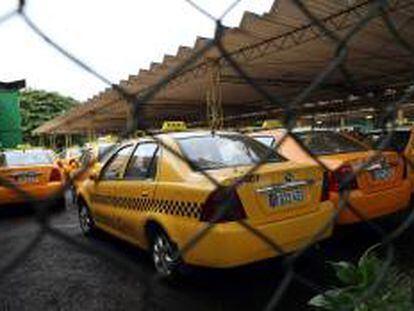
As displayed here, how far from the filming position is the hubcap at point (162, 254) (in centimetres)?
503

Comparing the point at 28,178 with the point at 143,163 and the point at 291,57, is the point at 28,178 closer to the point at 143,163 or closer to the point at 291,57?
the point at 143,163

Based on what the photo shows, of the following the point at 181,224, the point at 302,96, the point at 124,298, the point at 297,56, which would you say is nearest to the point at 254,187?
the point at 181,224

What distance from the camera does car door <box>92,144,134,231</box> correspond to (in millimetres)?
6141

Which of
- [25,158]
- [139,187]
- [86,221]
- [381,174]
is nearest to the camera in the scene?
[139,187]

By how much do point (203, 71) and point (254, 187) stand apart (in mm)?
12366

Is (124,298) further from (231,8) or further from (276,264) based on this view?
(231,8)

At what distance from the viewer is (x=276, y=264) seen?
5.43 meters

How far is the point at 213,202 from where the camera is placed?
4375 millimetres

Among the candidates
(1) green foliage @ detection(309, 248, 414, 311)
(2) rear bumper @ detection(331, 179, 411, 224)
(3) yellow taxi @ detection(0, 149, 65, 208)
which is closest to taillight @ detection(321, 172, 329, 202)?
(2) rear bumper @ detection(331, 179, 411, 224)

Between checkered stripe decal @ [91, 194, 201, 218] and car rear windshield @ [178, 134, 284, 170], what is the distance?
0.36 meters

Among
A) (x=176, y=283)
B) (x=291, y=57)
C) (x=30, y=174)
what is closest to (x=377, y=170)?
(x=176, y=283)

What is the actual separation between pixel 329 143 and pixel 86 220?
3.29m

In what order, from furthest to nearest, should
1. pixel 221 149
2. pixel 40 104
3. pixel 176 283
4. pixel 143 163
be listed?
pixel 40 104, pixel 143 163, pixel 221 149, pixel 176 283

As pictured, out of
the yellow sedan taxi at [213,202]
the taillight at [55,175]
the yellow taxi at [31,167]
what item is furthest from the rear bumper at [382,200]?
the taillight at [55,175]
